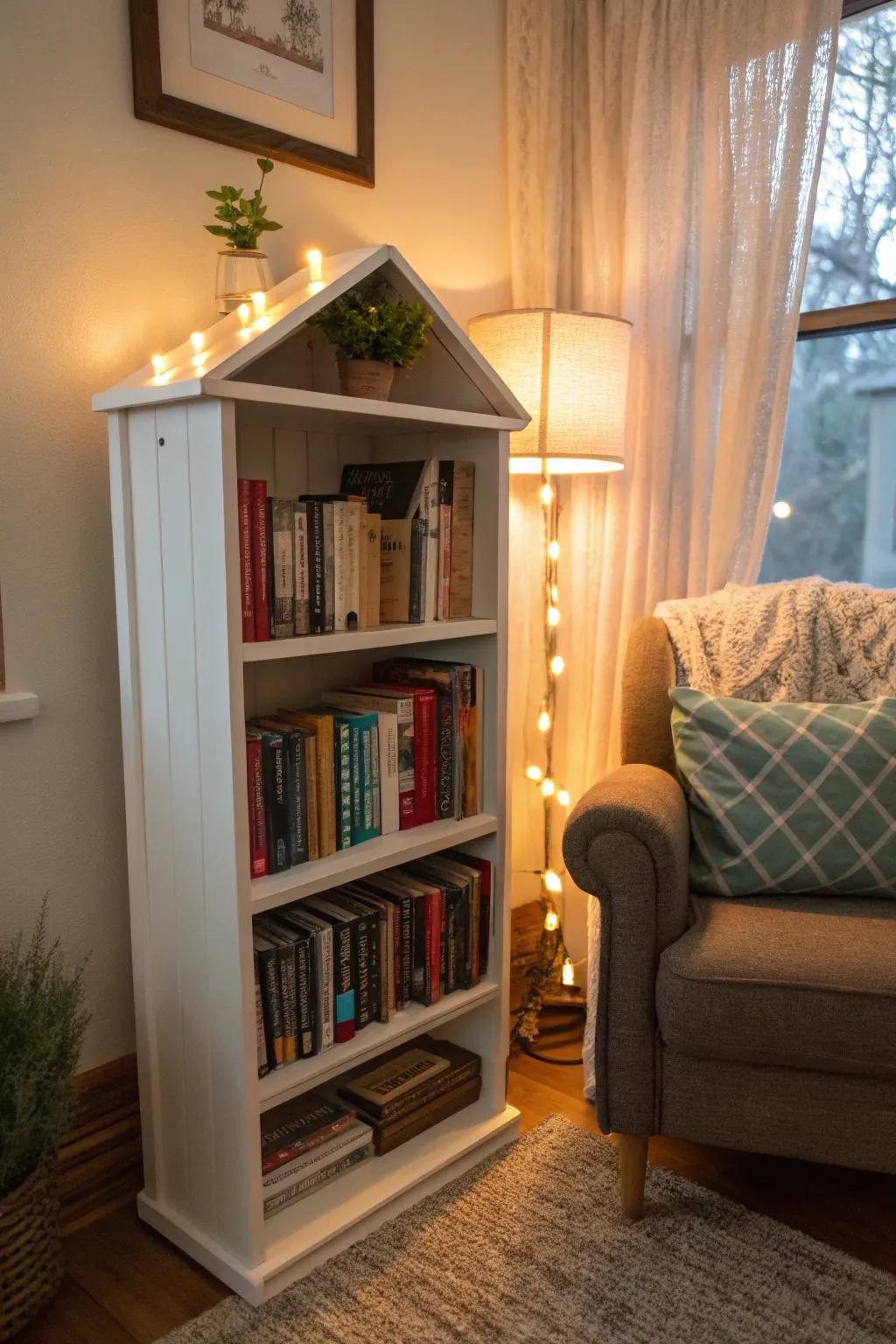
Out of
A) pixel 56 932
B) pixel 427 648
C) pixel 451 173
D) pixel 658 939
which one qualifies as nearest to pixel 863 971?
pixel 658 939

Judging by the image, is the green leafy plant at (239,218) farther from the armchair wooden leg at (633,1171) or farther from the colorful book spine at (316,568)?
the armchair wooden leg at (633,1171)

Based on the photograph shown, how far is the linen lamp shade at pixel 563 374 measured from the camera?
202cm

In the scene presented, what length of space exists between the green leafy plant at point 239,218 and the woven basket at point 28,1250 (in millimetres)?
1377

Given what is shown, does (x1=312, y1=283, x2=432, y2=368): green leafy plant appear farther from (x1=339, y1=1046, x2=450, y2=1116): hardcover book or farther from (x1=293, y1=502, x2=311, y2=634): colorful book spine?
(x1=339, y1=1046, x2=450, y2=1116): hardcover book

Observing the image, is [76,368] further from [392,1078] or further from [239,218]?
[392,1078]

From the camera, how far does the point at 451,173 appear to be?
7.11ft

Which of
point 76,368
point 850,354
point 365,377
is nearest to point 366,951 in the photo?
point 365,377

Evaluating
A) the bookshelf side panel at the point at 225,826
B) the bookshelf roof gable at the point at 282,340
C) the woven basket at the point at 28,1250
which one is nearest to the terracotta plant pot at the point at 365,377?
the bookshelf roof gable at the point at 282,340

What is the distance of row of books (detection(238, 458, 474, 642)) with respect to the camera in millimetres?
1466

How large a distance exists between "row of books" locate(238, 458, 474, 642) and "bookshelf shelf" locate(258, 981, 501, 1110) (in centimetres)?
63

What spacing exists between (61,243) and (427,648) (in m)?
0.87

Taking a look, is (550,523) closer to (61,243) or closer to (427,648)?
(427,648)

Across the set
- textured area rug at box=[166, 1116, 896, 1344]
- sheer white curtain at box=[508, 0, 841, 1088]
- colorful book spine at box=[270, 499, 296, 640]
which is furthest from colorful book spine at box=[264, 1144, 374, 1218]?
sheer white curtain at box=[508, 0, 841, 1088]

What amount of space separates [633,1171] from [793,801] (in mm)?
627
